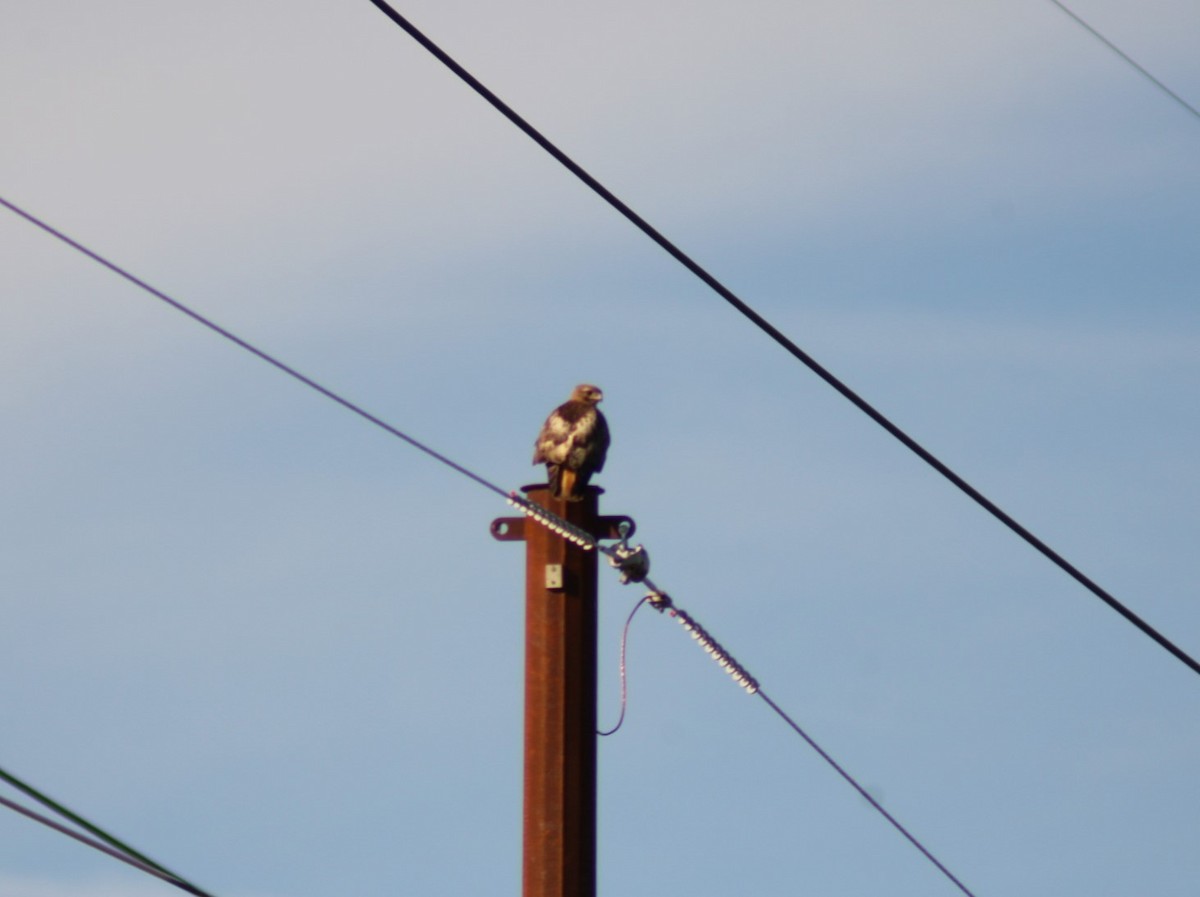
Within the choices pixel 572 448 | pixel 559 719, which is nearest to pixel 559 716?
pixel 559 719

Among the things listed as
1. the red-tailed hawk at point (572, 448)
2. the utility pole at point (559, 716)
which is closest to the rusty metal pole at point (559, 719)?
the utility pole at point (559, 716)

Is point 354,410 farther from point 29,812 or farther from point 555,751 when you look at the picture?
point 29,812

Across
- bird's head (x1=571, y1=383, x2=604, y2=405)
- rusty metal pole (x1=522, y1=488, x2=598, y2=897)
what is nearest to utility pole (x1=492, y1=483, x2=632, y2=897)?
rusty metal pole (x1=522, y1=488, x2=598, y2=897)

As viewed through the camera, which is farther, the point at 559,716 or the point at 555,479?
the point at 555,479

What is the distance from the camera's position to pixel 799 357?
29.1 feet

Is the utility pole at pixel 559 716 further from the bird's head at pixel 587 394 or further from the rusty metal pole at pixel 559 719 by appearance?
A: the bird's head at pixel 587 394

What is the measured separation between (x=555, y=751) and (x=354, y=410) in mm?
1705

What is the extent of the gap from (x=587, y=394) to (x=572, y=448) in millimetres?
2996

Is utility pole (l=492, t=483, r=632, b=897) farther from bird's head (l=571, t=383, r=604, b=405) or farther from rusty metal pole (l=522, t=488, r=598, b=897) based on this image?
bird's head (l=571, t=383, r=604, b=405)

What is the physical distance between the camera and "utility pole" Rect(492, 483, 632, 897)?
8.27 meters

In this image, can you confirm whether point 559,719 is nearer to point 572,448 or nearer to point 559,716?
point 559,716

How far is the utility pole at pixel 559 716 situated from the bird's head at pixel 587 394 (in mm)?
3563

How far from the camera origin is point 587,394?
1293 centimetres

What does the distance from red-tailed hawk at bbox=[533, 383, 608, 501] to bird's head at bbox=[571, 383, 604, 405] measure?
1012mm
